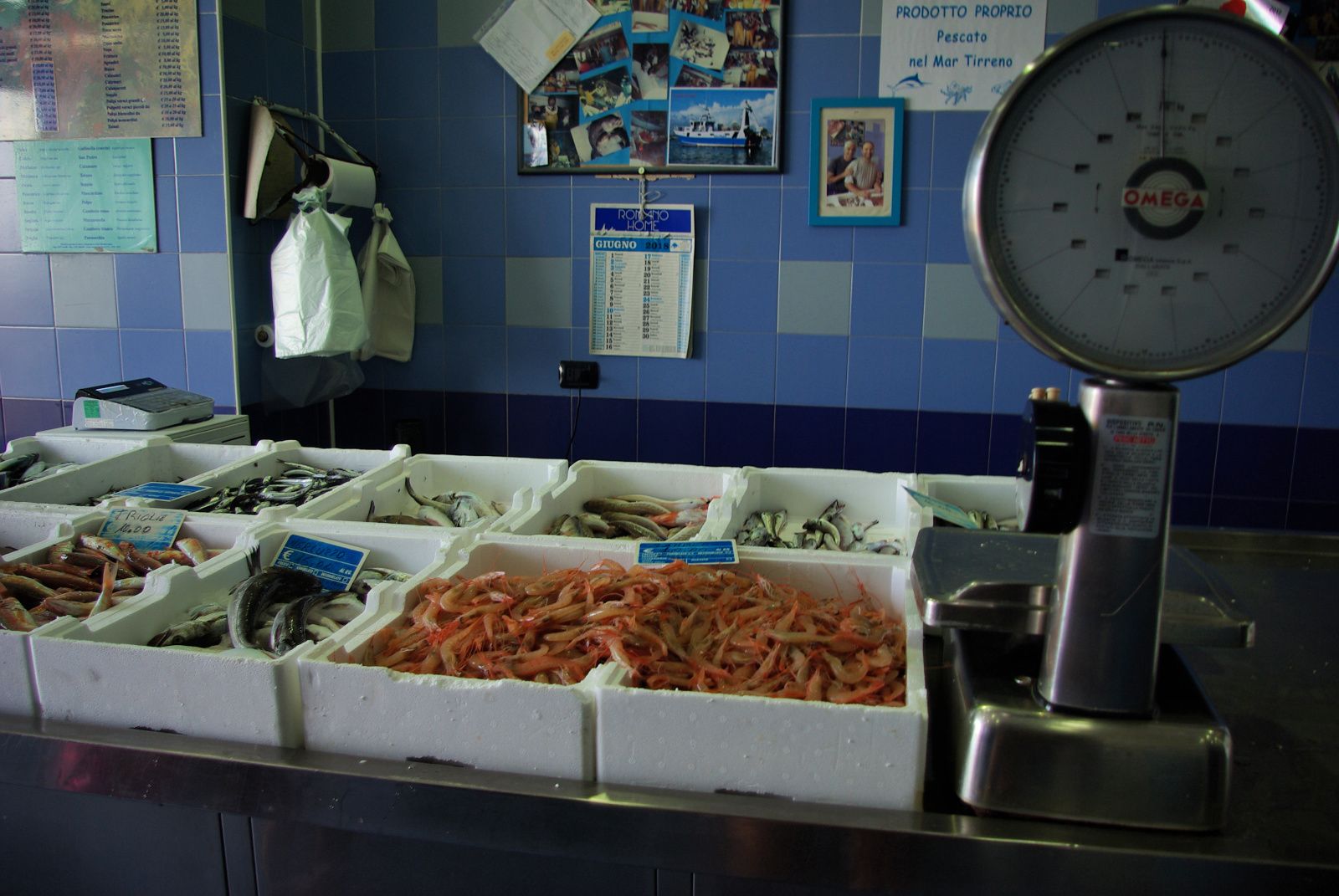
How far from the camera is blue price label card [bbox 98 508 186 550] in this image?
1894 mm

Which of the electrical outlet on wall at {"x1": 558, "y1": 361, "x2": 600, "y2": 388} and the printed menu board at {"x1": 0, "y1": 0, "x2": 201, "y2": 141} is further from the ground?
the printed menu board at {"x1": 0, "y1": 0, "x2": 201, "y2": 141}

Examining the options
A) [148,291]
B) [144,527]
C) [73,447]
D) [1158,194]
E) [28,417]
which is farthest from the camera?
[28,417]

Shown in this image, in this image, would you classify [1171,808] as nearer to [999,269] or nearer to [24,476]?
[999,269]

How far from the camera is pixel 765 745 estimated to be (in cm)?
108

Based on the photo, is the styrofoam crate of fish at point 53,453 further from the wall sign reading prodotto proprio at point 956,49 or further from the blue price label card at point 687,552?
the wall sign reading prodotto proprio at point 956,49

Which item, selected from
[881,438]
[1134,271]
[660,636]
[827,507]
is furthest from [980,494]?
[881,438]

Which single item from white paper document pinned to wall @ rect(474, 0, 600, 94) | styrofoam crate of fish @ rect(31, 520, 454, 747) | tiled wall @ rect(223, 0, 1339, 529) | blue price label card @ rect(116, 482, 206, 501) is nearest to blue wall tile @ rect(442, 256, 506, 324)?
tiled wall @ rect(223, 0, 1339, 529)

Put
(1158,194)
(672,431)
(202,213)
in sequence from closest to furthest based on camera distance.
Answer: (1158,194)
(202,213)
(672,431)

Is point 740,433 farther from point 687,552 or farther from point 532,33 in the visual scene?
point 687,552

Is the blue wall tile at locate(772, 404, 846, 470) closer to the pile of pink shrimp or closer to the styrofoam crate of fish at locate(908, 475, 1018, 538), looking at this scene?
the styrofoam crate of fish at locate(908, 475, 1018, 538)

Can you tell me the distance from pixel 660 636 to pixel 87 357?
3.14 metres

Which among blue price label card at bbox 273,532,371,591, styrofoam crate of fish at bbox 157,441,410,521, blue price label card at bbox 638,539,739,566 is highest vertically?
blue price label card at bbox 638,539,739,566

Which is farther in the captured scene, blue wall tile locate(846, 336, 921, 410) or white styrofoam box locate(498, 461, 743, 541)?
blue wall tile locate(846, 336, 921, 410)

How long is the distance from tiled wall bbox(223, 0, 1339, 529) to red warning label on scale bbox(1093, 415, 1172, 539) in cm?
276
